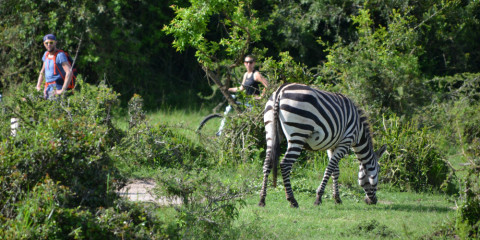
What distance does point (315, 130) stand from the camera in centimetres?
844

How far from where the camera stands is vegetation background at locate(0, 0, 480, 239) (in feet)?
17.0

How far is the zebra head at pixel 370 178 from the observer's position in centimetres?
901

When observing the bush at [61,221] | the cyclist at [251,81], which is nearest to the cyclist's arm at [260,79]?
the cyclist at [251,81]

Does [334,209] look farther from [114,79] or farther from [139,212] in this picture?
[114,79]

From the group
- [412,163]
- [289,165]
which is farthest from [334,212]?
[412,163]

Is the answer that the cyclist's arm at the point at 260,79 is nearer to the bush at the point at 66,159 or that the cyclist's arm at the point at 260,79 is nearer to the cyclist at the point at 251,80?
the cyclist at the point at 251,80

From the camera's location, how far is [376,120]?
436 inches

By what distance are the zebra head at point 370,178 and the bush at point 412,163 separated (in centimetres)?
89

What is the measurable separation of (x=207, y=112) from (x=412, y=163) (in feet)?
25.1

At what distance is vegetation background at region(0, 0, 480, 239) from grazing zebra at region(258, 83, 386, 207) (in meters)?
0.48

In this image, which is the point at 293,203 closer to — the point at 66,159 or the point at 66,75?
the point at 66,159

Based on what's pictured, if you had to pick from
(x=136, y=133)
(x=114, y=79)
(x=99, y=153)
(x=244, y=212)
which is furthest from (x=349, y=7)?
(x=99, y=153)

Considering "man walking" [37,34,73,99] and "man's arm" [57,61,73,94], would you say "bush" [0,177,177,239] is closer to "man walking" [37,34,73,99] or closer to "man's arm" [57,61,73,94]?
"man's arm" [57,61,73,94]

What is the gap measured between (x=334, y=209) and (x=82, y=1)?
9799 mm
